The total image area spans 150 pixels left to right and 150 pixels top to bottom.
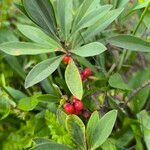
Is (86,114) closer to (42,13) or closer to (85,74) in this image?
(85,74)

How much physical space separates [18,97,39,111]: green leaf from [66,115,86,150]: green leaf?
1.16 ft

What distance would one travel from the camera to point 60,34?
4.92ft

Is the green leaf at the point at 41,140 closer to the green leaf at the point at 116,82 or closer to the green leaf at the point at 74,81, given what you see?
the green leaf at the point at 74,81

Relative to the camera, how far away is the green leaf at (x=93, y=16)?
4.60ft

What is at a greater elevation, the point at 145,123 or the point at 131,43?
the point at 131,43

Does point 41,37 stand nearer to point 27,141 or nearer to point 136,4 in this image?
point 136,4

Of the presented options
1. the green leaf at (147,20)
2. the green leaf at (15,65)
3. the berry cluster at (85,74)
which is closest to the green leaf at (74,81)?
the berry cluster at (85,74)

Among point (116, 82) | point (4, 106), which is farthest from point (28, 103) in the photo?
point (116, 82)

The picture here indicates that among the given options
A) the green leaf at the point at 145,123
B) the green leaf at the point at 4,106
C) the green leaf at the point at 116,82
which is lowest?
the green leaf at the point at 145,123

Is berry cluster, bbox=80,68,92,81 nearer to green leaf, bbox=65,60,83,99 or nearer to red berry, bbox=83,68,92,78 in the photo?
red berry, bbox=83,68,92,78

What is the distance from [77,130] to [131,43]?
1.17 feet

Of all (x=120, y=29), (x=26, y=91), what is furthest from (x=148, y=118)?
(x=26, y=91)

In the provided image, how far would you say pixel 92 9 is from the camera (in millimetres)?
1456

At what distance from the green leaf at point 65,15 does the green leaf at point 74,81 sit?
0.51 ft
